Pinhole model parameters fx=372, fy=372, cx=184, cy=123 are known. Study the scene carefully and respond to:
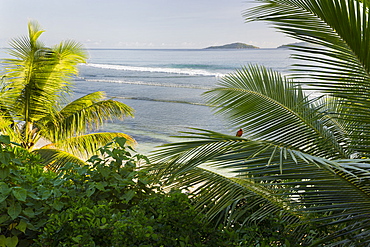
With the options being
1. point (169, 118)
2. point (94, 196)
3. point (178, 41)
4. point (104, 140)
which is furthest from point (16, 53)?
point (178, 41)

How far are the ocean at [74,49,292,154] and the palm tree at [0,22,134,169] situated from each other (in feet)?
4.17

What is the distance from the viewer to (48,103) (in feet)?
21.9

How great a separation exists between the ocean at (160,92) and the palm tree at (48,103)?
127 centimetres

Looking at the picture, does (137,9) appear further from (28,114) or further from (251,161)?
(251,161)

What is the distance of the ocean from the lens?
1524 cm

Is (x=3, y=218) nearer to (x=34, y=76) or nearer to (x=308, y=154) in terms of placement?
(x=308, y=154)

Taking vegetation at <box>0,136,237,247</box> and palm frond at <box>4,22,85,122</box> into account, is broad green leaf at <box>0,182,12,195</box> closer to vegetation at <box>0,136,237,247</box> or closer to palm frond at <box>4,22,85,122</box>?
vegetation at <box>0,136,237,247</box>

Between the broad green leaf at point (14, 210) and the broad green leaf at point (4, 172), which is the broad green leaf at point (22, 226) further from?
the broad green leaf at point (4, 172)

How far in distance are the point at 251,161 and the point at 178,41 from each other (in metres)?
53.9

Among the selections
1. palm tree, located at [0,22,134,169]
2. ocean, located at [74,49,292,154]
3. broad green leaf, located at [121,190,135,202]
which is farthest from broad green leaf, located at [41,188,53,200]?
palm tree, located at [0,22,134,169]

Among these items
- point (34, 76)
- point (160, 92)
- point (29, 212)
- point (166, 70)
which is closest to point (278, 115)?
point (29, 212)

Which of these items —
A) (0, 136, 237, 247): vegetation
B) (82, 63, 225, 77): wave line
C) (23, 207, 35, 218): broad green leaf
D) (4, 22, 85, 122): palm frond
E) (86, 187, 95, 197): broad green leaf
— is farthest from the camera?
(82, 63, 225, 77): wave line

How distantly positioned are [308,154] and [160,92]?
25328 mm

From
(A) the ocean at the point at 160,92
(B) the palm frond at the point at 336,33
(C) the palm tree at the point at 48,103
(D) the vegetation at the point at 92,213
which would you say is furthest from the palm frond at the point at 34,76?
(B) the palm frond at the point at 336,33
